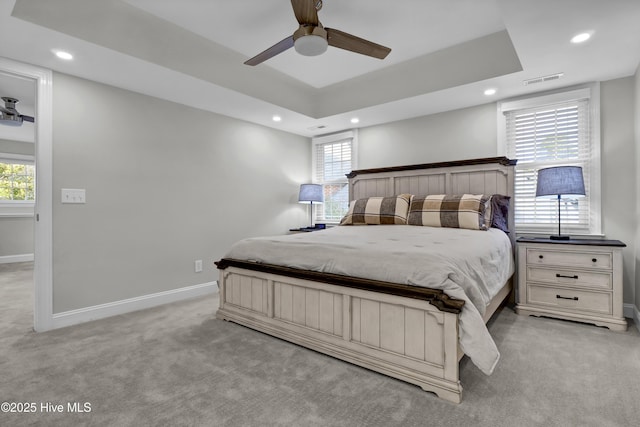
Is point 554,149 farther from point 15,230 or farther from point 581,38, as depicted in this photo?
point 15,230

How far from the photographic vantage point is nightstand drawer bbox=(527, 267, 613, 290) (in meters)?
2.62

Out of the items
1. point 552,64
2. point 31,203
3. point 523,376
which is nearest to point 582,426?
point 523,376

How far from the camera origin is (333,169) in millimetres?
5031

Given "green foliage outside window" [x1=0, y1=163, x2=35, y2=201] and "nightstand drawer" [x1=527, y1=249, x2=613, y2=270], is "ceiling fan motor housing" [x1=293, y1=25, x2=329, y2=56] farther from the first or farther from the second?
"green foliage outside window" [x1=0, y1=163, x2=35, y2=201]

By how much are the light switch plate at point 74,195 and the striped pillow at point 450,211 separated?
3181 millimetres

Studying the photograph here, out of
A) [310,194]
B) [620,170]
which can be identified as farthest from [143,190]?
[620,170]

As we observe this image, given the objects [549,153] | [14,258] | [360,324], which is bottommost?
[14,258]

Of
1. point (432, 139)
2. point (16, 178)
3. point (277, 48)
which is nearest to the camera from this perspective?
point (277, 48)

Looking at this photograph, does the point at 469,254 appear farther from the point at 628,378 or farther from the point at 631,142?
the point at 631,142

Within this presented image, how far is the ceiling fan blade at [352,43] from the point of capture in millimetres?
2152

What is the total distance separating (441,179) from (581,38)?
5.82 feet

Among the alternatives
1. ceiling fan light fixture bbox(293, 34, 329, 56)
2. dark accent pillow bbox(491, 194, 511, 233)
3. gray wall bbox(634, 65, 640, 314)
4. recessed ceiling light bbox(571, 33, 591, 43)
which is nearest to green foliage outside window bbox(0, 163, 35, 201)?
ceiling fan light fixture bbox(293, 34, 329, 56)

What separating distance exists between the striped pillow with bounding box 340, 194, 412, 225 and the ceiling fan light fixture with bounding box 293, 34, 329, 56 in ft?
6.31

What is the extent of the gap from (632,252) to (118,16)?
4.79m
